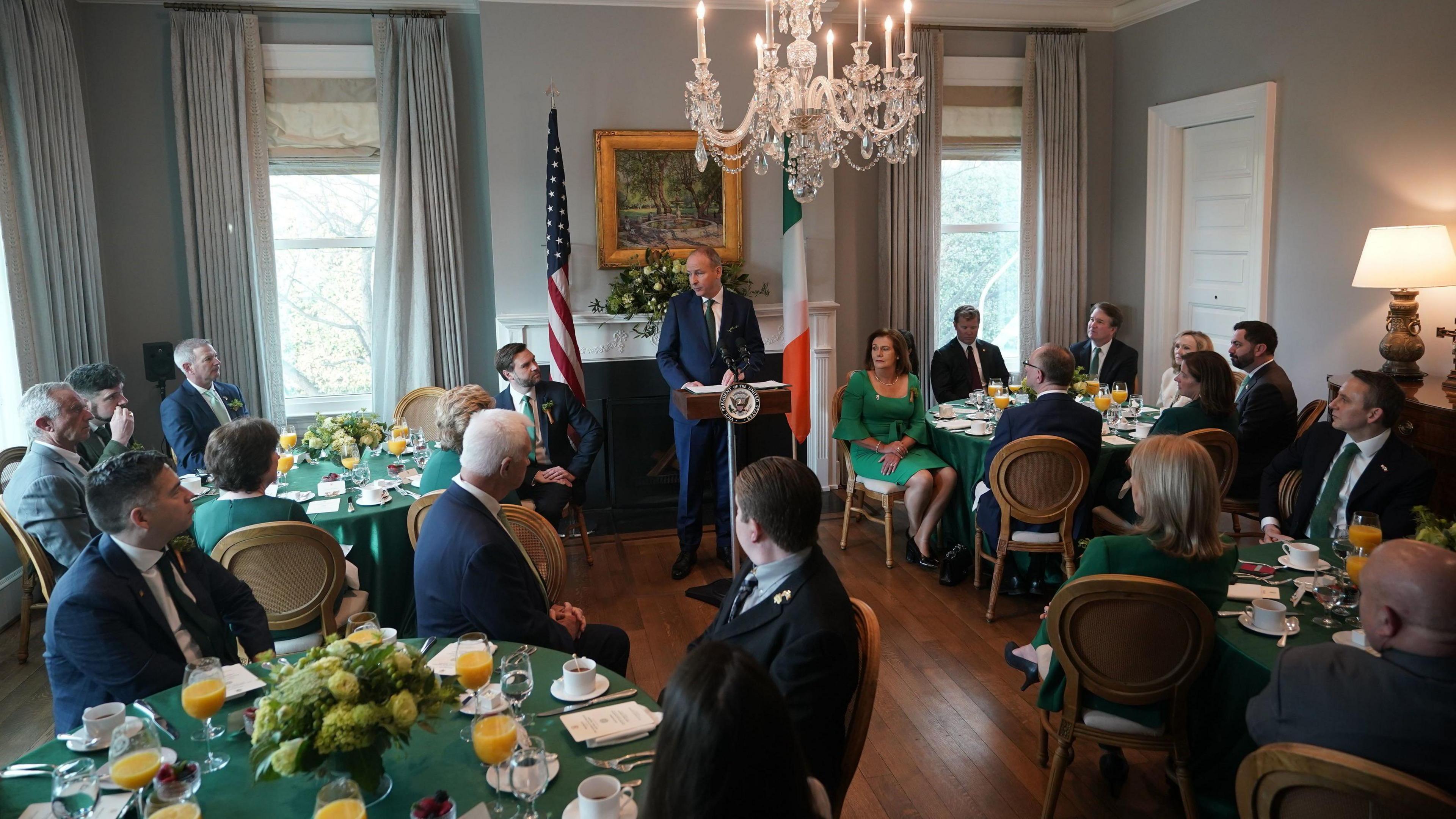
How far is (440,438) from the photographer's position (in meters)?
4.18

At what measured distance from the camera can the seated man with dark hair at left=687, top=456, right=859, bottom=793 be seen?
2258mm

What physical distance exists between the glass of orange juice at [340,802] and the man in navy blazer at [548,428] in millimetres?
3581

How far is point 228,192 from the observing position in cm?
651

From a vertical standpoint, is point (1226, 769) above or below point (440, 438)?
→ below

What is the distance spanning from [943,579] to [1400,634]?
3.46 m

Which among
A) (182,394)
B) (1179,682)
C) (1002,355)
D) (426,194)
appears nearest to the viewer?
(1179,682)

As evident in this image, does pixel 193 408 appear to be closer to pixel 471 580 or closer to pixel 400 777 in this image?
pixel 471 580

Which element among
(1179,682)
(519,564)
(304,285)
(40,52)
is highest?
(40,52)

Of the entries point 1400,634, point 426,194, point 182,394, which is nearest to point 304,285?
point 426,194

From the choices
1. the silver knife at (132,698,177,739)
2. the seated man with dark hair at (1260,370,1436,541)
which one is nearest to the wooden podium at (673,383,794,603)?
the seated man with dark hair at (1260,370,1436,541)

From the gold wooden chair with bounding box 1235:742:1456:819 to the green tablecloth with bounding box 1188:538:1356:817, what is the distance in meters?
0.72

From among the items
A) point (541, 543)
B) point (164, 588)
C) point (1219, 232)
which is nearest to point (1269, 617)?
point (541, 543)

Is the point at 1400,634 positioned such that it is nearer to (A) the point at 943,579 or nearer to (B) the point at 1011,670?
(B) the point at 1011,670

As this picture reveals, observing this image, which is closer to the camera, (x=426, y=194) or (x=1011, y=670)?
(x=1011, y=670)
